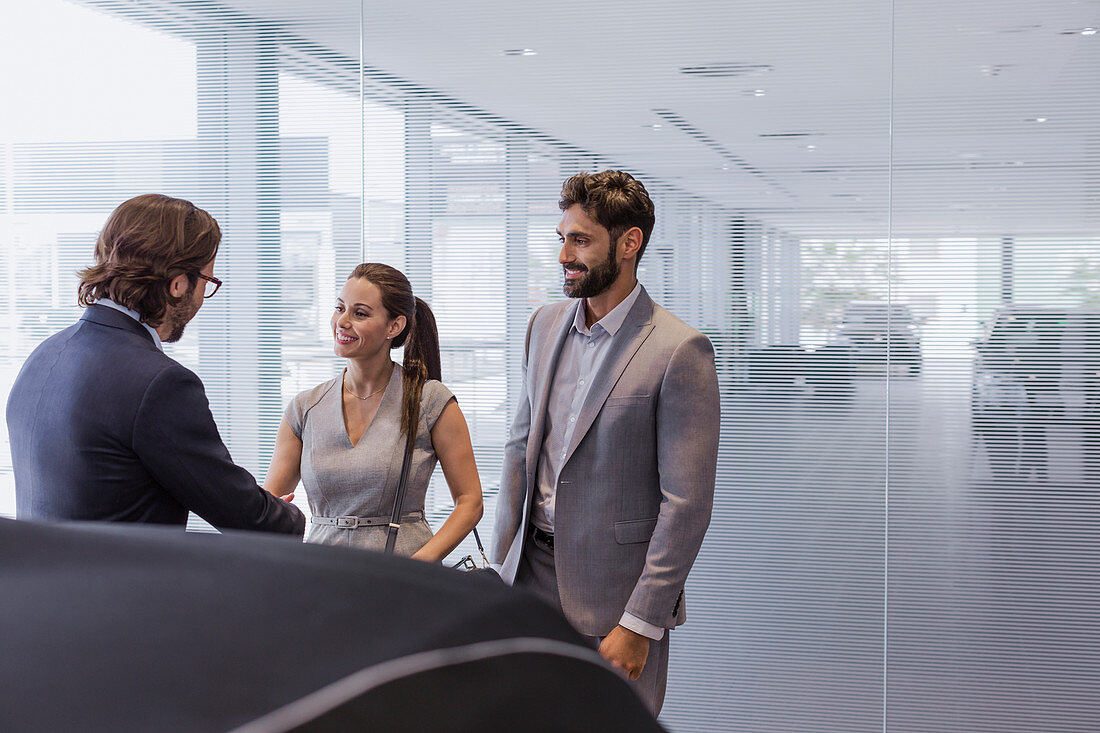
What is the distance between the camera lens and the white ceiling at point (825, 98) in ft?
10.6

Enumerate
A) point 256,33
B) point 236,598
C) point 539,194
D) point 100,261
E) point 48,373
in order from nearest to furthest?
point 236,598 < point 48,373 < point 100,261 < point 539,194 < point 256,33

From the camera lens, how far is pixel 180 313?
6.25ft

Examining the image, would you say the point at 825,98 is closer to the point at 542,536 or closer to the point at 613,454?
the point at 613,454

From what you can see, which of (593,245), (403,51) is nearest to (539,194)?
(403,51)

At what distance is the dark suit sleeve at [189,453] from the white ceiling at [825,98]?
89.5 inches

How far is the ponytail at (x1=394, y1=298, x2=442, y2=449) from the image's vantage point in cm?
246

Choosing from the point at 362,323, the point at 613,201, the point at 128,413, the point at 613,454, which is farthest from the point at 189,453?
the point at 613,201

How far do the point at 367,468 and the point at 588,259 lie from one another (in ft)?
2.60

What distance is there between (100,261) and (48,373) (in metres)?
0.26

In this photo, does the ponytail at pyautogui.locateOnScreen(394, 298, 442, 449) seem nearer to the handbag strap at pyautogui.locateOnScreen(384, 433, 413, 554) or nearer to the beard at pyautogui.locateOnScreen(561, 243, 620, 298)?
the handbag strap at pyautogui.locateOnScreen(384, 433, 413, 554)

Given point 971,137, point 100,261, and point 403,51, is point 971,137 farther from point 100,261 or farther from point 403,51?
point 100,261

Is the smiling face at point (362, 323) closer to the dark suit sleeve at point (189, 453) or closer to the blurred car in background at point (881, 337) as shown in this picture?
the dark suit sleeve at point (189, 453)

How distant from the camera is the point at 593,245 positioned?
236cm

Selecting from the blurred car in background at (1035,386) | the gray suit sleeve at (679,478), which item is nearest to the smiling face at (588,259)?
the gray suit sleeve at (679,478)
